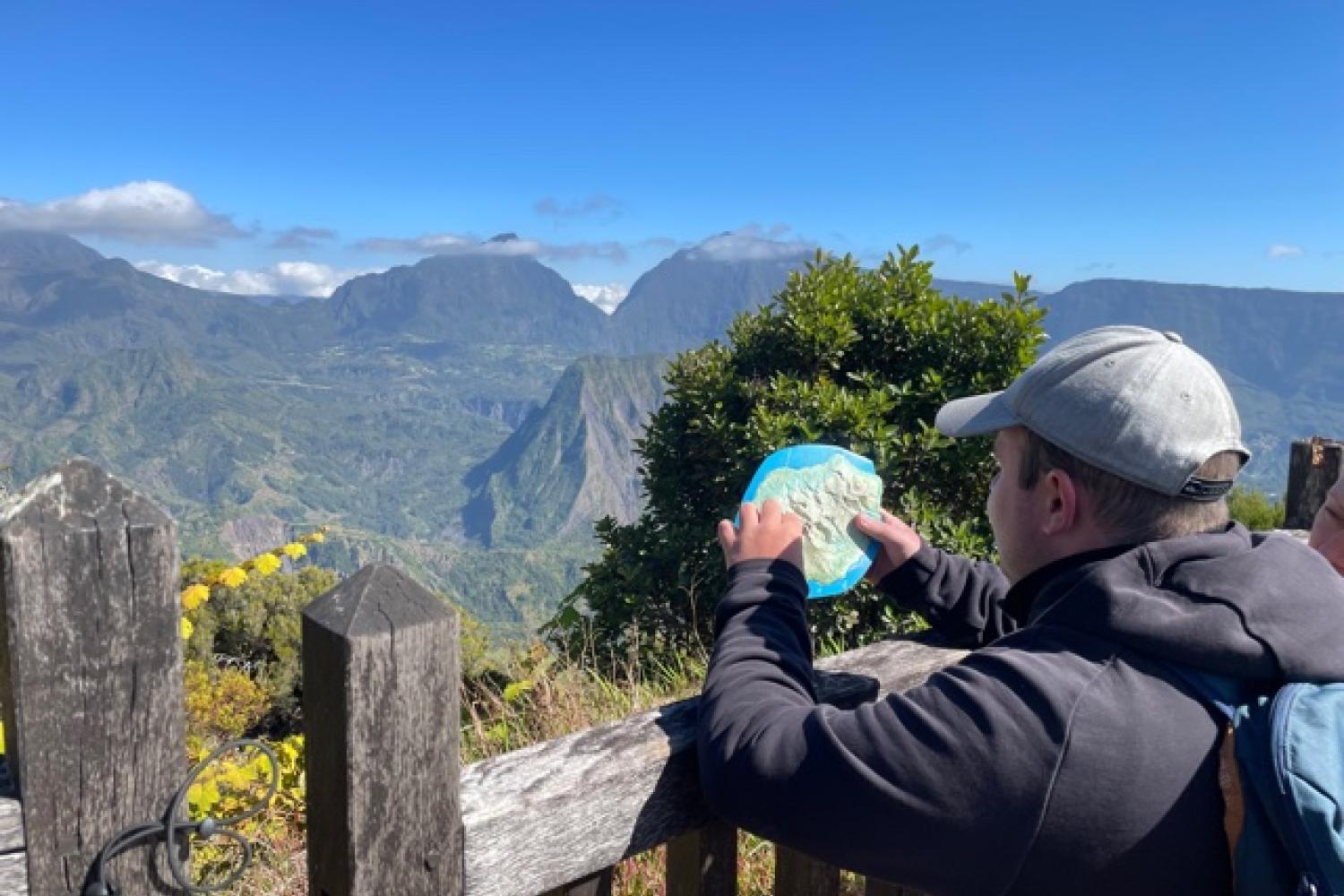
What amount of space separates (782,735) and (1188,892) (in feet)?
2.00

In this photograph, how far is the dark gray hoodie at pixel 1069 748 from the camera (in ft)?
4.42

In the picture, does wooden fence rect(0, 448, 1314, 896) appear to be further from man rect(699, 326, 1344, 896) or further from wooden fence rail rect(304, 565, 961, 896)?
man rect(699, 326, 1344, 896)

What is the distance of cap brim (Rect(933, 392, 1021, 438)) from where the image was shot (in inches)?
69.8

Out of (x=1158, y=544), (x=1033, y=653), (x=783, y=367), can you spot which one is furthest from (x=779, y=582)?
(x=783, y=367)

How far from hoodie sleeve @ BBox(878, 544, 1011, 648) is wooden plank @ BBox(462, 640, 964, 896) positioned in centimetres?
72

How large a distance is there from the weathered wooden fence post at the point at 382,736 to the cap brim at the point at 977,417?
101 cm

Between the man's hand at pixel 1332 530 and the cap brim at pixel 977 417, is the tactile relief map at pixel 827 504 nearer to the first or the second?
the cap brim at pixel 977 417

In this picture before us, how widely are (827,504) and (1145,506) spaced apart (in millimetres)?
703

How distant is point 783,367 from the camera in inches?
229

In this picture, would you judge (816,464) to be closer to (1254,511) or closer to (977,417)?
(977,417)

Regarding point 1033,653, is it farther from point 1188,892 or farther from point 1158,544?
point 1188,892

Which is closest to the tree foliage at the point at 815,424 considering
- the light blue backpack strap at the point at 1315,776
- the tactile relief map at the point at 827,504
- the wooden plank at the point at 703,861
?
the tactile relief map at the point at 827,504

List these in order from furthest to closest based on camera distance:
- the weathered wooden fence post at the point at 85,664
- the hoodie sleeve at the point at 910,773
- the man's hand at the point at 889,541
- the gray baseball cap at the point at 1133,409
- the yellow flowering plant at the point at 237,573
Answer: the yellow flowering plant at the point at 237,573
the man's hand at the point at 889,541
the gray baseball cap at the point at 1133,409
the hoodie sleeve at the point at 910,773
the weathered wooden fence post at the point at 85,664

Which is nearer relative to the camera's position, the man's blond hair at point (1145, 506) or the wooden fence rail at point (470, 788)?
the wooden fence rail at point (470, 788)
